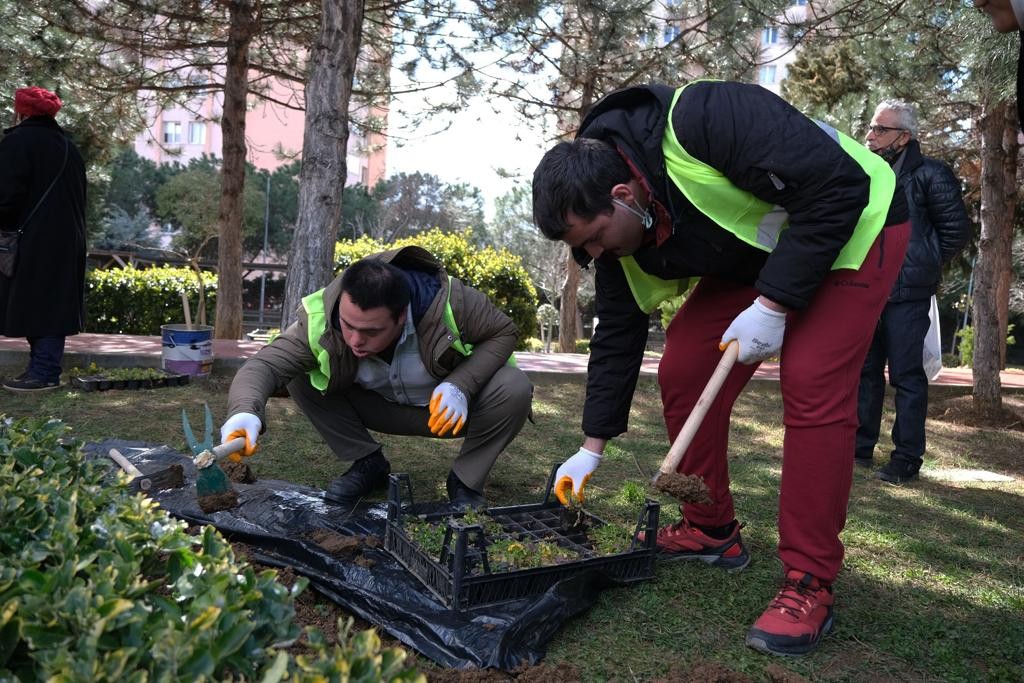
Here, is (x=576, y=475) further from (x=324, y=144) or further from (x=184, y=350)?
(x=184, y=350)

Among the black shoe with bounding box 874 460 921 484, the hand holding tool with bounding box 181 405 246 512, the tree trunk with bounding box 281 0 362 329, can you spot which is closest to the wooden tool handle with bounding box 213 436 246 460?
the hand holding tool with bounding box 181 405 246 512

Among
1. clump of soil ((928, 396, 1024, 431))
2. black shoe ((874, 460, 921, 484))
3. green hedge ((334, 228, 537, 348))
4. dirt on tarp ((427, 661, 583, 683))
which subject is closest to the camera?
dirt on tarp ((427, 661, 583, 683))

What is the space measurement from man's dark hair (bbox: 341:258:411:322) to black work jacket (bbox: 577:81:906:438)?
0.85 m

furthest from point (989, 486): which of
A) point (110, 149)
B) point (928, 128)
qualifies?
point (110, 149)

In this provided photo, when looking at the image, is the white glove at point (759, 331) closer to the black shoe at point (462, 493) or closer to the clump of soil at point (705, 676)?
the clump of soil at point (705, 676)

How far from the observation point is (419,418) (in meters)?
3.17

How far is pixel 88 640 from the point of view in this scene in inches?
44.4

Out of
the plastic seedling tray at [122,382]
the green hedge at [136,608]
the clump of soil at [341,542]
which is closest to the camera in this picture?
the green hedge at [136,608]

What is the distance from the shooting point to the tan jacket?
Result: 9.12ft

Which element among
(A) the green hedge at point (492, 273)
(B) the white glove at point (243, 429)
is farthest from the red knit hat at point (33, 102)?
(A) the green hedge at point (492, 273)

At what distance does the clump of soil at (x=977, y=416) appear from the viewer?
19.1 feet

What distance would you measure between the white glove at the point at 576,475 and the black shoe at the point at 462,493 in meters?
0.51

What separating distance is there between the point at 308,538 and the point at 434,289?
3.17 ft

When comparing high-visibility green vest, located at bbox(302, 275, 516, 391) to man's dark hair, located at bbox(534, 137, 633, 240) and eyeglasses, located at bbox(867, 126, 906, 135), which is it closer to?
man's dark hair, located at bbox(534, 137, 633, 240)
